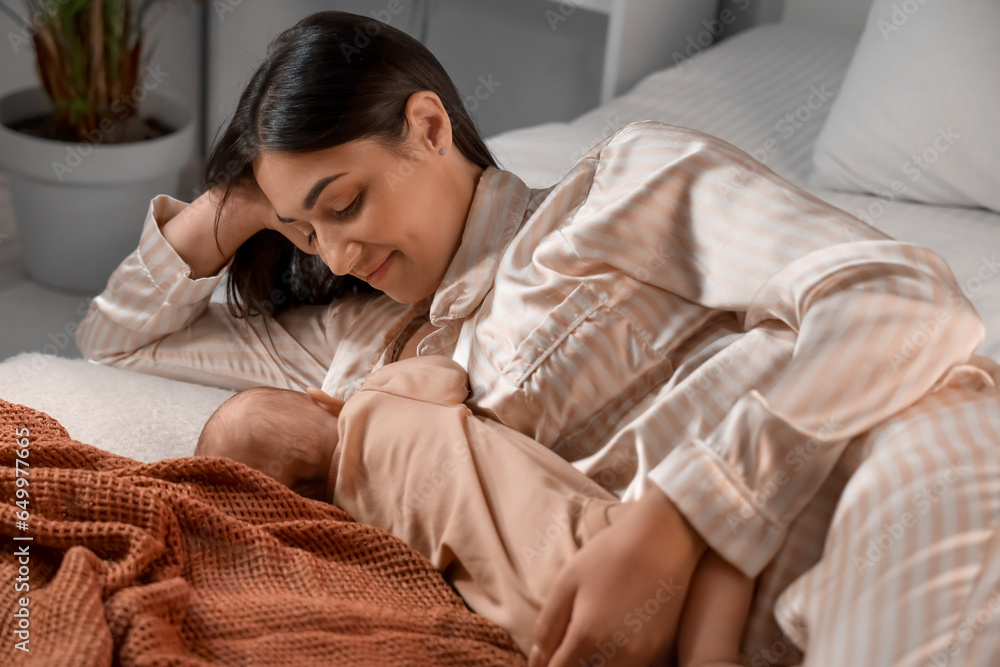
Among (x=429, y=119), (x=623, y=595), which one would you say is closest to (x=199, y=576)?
(x=623, y=595)

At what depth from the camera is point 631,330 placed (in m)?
0.97

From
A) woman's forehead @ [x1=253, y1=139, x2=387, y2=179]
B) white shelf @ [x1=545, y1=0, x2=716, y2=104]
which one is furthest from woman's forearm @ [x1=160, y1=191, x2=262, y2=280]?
white shelf @ [x1=545, y1=0, x2=716, y2=104]

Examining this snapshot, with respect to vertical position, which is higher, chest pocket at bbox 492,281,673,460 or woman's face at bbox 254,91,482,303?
woman's face at bbox 254,91,482,303

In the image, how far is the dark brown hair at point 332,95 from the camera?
3.37 feet

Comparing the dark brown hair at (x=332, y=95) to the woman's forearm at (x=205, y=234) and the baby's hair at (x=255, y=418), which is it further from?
the baby's hair at (x=255, y=418)

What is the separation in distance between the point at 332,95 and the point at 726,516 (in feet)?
1.94

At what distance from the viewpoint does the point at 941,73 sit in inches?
64.6

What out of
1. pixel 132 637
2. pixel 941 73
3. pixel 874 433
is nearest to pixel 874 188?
pixel 941 73

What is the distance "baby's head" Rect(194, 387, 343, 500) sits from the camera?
1.02 metres

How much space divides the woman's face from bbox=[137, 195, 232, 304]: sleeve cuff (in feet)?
0.75

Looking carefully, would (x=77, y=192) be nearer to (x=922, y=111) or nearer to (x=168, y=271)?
(x=168, y=271)

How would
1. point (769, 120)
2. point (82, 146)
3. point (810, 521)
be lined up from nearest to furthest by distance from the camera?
point (810, 521), point (769, 120), point (82, 146)

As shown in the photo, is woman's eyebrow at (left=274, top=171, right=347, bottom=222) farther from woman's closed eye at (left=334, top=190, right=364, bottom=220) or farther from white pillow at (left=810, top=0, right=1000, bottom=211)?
white pillow at (left=810, top=0, right=1000, bottom=211)

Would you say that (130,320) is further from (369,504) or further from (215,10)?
(215,10)
